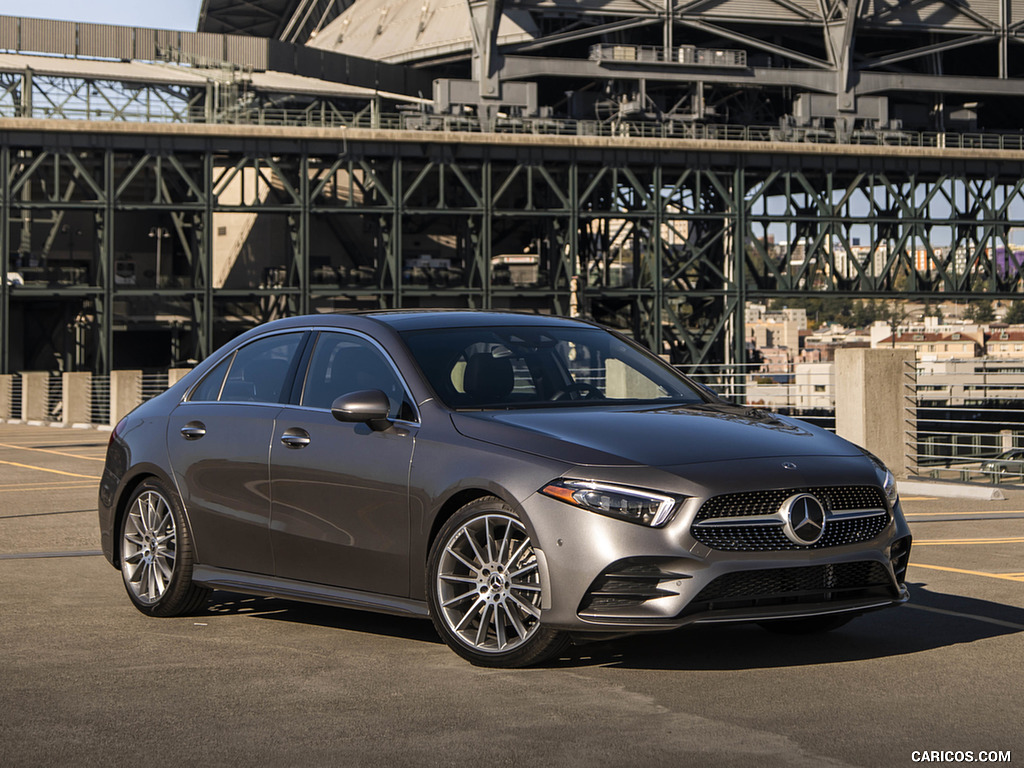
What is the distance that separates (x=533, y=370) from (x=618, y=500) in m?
1.48

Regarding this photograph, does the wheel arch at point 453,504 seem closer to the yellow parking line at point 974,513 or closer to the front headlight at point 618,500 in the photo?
the front headlight at point 618,500

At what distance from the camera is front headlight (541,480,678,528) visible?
5637 millimetres

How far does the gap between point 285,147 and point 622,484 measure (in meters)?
64.4

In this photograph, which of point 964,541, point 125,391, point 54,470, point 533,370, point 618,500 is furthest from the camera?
point 125,391

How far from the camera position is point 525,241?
80.2 meters

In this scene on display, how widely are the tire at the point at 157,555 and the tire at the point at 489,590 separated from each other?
1937mm

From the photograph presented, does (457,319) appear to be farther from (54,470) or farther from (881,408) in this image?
(54,470)

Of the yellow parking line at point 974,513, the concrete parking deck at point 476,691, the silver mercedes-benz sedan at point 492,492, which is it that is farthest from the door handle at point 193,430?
the yellow parking line at point 974,513

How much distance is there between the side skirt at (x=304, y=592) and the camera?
6.45m

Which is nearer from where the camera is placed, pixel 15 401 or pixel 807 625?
pixel 807 625

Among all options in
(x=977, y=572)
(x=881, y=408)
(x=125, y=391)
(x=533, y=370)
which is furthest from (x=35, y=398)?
(x=533, y=370)

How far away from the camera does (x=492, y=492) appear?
19.7 ft

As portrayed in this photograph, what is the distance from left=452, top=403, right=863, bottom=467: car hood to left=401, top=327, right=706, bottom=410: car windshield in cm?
25

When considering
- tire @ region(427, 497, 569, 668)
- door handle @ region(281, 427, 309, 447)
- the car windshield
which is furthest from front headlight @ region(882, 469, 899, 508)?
door handle @ region(281, 427, 309, 447)
